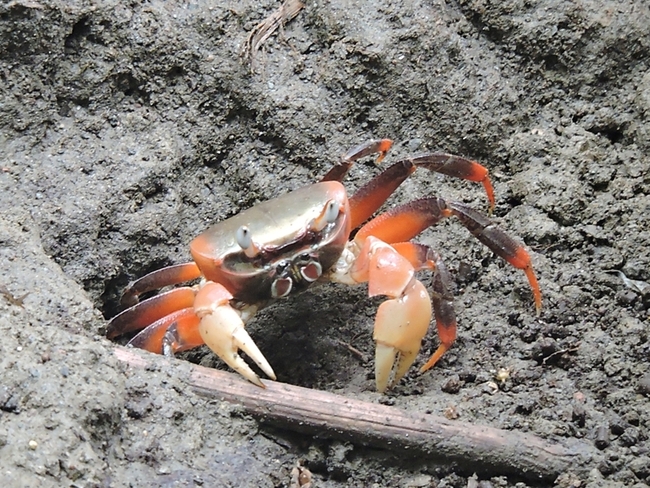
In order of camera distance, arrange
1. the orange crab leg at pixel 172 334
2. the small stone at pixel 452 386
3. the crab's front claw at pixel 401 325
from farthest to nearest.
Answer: the orange crab leg at pixel 172 334
the small stone at pixel 452 386
the crab's front claw at pixel 401 325

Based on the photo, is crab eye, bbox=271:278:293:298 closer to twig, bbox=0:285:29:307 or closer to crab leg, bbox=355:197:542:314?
crab leg, bbox=355:197:542:314

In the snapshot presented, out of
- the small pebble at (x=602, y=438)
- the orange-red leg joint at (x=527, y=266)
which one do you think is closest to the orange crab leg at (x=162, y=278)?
the orange-red leg joint at (x=527, y=266)

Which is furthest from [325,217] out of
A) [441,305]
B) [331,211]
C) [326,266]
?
[441,305]

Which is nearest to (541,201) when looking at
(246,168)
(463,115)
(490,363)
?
(463,115)

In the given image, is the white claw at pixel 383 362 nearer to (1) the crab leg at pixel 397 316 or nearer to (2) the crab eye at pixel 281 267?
(1) the crab leg at pixel 397 316

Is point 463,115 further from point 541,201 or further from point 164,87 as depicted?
point 164,87

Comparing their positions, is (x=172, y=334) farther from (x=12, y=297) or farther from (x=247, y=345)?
(x=12, y=297)
